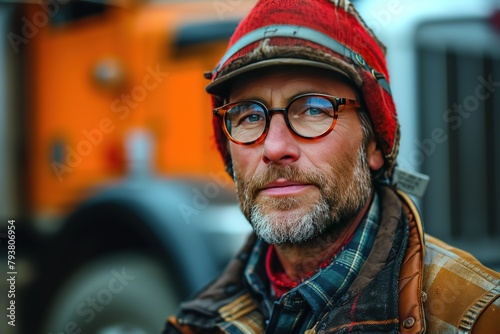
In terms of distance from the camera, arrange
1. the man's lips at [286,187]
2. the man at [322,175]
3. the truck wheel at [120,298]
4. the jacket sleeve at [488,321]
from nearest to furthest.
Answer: the jacket sleeve at [488,321] → the man at [322,175] → the man's lips at [286,187] → the truck wheel at [120,298]

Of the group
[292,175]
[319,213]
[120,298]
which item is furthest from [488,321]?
[120,298]

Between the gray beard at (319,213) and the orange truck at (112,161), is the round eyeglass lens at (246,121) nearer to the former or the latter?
the gray beard at (319,213)

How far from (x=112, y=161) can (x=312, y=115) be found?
2.81 meters

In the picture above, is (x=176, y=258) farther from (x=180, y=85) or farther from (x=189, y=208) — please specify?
(x=180, y=85)

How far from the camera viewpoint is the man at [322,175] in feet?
5.45

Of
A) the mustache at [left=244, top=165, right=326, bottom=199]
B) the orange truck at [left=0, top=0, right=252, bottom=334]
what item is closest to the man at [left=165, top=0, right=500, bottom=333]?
the mustache at [left=244, top=165, right=326, bottom=199]

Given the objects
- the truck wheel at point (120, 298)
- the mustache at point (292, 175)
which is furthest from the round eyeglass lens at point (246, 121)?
the truck wheel at point (120, 298)

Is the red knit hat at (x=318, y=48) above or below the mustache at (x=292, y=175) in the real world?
above

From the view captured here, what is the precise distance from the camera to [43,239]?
15.1ft

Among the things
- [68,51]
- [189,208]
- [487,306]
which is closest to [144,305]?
[189,208]

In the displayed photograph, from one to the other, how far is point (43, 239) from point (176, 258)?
4.45 ft

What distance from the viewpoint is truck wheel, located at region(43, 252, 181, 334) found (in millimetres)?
3770

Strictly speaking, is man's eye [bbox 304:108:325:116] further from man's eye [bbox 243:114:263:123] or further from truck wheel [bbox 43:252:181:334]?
truck wheel [bbox 43:252:181:334]

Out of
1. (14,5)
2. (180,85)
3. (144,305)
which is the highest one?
(14,5)
